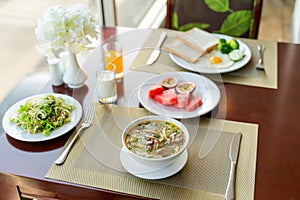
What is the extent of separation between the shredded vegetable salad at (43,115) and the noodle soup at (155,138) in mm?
228

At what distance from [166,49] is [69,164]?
66 cm

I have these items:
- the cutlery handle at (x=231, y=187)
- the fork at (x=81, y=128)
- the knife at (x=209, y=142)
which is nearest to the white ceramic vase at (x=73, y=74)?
the fork at (x=81, y=128)

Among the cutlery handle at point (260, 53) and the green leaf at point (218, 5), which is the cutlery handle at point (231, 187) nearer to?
the cutlery handle at point (260, 53)

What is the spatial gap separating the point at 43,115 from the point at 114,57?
1.25 ft

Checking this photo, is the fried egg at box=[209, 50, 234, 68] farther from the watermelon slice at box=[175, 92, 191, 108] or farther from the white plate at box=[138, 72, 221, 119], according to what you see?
the watermelon slice at box=[175, 92, 191, 108]

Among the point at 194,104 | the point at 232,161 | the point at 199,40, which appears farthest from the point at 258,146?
the point at 199,40

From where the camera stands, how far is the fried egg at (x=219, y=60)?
1.44m

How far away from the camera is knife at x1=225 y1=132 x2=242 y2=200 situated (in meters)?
0.96

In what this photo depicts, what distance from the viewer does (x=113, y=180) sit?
1.02 meters

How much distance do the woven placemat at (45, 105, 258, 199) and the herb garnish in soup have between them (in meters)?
0.06

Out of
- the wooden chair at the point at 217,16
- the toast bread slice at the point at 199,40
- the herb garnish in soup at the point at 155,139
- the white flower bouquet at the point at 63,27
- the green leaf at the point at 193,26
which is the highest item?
the white flower bouquet at the point at 63,27

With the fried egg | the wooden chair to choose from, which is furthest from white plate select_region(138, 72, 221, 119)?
the wooden chair

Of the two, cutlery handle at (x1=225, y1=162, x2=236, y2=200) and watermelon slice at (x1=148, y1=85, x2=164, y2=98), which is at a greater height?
watermelon slice at (x1=148, y1=85, x2=164, y2=98)

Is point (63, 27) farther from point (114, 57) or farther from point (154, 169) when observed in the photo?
point (154, 169)
